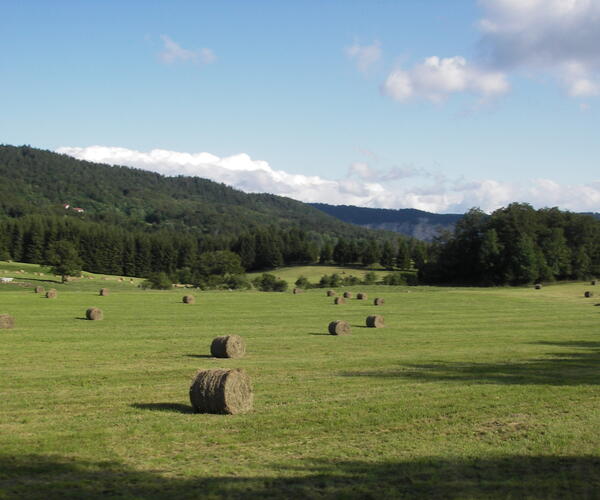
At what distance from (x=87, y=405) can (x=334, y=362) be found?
9.46m

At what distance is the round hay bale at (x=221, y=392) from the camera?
13641 millimetres

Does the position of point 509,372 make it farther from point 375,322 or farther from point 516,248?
point 516,248

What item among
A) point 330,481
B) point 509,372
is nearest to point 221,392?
point 330,481

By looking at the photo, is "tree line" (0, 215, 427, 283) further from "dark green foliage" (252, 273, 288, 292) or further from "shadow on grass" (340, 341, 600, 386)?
"shadow on grass" (340, 341, 600, 386)

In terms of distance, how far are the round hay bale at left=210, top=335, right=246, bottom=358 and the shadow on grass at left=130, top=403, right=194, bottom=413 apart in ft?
25.6

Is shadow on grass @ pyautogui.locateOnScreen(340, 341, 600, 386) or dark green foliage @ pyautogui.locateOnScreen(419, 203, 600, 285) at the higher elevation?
dark green foliage @ pyautogui.locateOnScreen(419, 203, 600, 285)

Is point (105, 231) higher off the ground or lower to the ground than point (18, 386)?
higher

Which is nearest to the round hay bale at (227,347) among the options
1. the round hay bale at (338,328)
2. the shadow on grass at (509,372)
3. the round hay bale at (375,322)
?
the shadow on grass at (509,372)

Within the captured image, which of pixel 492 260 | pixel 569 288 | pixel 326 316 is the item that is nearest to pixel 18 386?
pixel 326 316

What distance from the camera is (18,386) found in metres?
16.3

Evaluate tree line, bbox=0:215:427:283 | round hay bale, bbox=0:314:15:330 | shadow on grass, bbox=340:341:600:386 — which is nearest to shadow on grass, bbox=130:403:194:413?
shadow on grass, bbox=340:341:600:386

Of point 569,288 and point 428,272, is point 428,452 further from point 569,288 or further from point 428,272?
point 428,272

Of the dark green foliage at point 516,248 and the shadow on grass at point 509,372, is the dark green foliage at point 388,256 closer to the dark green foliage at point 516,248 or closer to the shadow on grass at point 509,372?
the dark green foliage at point 516,248

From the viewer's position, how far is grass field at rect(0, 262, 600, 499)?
9383mm
